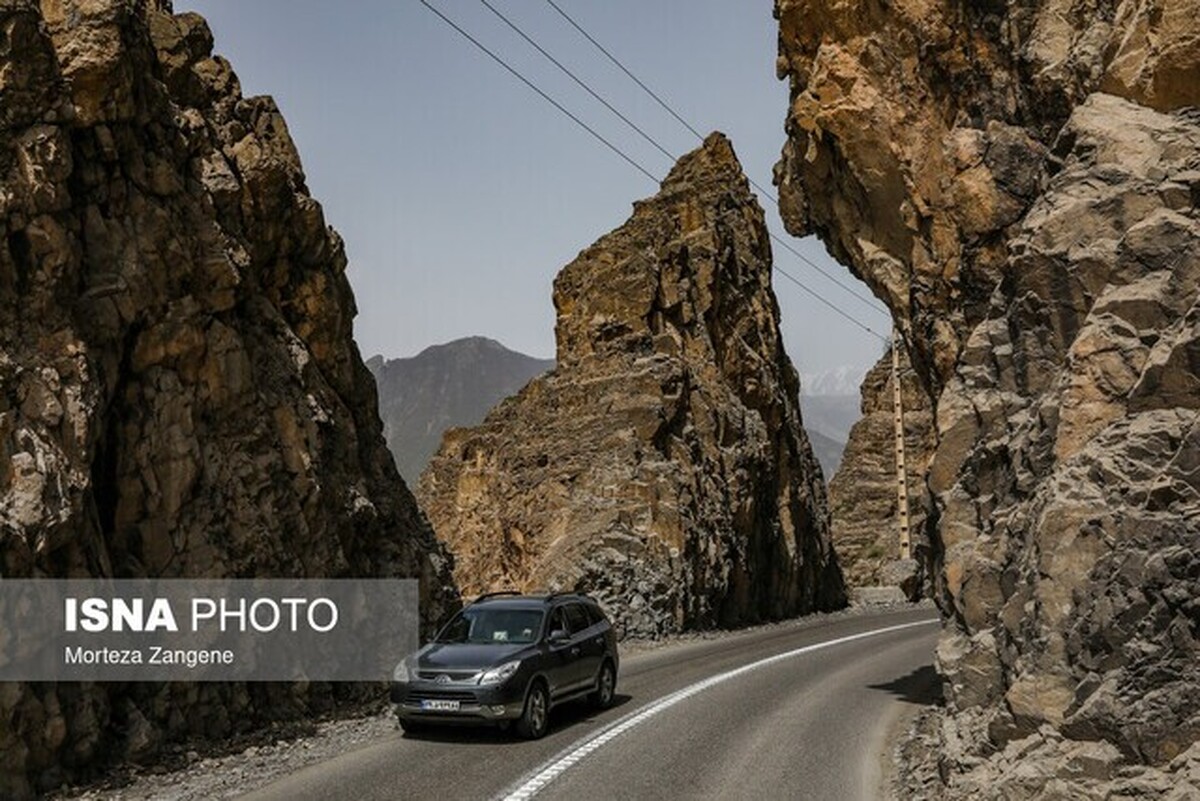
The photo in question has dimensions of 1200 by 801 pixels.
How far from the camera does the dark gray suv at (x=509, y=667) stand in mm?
12266

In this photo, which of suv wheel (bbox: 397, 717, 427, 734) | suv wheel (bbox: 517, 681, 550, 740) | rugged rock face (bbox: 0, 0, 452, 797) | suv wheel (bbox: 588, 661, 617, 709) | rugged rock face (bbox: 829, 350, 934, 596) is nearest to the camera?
rugged rock face (bbox: 0, 0, 452, 797)

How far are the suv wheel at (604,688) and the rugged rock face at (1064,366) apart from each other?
17.4 feet

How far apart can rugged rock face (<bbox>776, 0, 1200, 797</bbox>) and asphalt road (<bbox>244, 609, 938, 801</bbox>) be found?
80.3 inches

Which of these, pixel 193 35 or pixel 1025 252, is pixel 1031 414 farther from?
pixel 193 35

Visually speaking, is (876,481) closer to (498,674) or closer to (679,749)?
(679,749)

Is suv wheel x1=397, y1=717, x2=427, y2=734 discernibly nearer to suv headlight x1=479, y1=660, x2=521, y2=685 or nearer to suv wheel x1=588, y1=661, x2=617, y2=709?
suv headlight x1=479, y1=660, x2=521, y2=685

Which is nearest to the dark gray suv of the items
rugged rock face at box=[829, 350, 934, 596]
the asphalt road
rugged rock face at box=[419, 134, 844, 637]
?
the asphalt road

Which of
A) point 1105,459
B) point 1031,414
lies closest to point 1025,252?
point 1031,414

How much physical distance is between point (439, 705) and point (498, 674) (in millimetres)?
844

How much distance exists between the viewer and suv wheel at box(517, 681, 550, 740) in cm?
1254

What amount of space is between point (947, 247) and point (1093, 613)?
30.9 ft

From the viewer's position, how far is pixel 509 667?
1247 cm

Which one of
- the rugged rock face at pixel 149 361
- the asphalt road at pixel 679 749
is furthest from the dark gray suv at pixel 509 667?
the rugged rock face at pixel 149 361

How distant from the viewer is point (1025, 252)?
1092 cm
